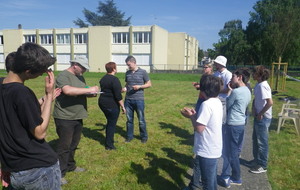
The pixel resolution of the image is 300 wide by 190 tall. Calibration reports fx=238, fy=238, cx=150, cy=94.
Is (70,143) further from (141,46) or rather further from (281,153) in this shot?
(141,46)

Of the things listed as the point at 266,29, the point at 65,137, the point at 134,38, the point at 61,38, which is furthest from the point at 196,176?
the point at 61,38

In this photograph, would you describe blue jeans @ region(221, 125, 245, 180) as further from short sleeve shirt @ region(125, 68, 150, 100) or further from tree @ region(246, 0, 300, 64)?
tree @ region(246, 0, 300, 64)

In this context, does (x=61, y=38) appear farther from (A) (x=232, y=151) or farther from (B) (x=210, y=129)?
(B) (x=210, y=129)

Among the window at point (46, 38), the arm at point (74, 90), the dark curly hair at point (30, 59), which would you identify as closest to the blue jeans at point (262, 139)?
the arm at point (74, 90)

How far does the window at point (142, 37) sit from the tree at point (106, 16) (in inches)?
1159

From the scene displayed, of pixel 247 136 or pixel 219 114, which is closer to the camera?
pixel 219 114

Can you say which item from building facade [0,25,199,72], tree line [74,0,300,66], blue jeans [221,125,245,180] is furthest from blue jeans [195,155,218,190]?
building facade [0,25,199,72]

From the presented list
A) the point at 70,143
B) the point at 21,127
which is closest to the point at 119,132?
the point at 70,143

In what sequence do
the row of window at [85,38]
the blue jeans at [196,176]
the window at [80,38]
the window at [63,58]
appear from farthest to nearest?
the window at [63,58] → the window at [80,38] → the row of window at [85,38] → the blue jeans at [196,176]

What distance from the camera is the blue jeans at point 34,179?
6.40ft

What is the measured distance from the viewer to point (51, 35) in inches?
Result: 1892

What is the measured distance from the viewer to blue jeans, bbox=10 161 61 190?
1949 millimetres

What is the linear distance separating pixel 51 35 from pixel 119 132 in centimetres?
4728

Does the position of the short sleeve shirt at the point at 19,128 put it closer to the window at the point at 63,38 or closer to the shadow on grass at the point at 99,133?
the shadow on grass at the point at 99,133
